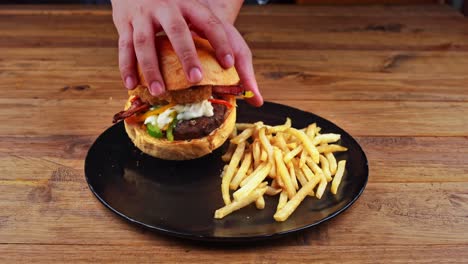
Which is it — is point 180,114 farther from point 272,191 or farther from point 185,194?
point 272,191

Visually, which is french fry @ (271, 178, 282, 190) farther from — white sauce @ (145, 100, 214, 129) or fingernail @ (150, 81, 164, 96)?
fingernail @ (150, 81, 164, 96)

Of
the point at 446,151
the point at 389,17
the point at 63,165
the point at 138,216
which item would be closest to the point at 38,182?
the point at 63,165

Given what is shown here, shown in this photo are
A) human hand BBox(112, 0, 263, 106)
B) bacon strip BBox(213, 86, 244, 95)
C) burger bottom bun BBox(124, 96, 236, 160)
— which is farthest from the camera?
bacon strip BBox(213, 86, 244, 95)

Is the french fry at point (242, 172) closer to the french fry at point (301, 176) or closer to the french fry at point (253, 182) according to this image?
the french fry at point (253, 182)

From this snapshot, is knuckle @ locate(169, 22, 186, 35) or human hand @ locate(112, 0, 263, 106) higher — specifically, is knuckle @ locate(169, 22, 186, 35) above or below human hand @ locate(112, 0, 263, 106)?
above

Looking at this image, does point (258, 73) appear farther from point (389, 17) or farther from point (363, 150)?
point (389, 17)

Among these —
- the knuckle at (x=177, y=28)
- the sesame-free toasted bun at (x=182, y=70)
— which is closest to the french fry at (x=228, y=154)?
the sesame-free toasted bun at (x=182, y=70)

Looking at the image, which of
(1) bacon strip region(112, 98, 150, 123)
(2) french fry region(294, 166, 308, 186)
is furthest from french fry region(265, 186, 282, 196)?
(1) bacon strip region(112, 98, 150, 123)
